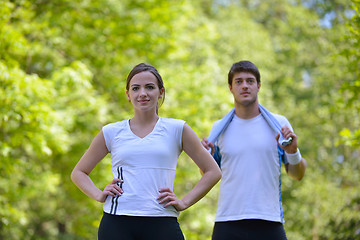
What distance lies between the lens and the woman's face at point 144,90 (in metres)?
2.57

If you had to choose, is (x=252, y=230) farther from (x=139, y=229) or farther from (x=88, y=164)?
(x=88, y=164)

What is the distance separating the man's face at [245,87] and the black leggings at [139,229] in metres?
1.18

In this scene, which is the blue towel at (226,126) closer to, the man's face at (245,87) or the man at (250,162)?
the man at (250,162)

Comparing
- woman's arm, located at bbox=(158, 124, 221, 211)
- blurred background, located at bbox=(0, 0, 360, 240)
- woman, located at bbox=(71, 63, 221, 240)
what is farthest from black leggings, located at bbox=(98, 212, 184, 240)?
blurred background, located at bbox=(0, 0, 360, 240)

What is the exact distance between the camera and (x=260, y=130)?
3213 millimetres

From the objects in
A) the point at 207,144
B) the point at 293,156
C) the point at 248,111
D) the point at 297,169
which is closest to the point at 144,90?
the point at 207,144

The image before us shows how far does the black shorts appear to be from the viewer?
3.01 meters

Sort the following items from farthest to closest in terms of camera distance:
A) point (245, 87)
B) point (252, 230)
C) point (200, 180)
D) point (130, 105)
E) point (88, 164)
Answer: point (130, 105), point (245, 87), point (252, 230), point (88, 164), point (200, 180)

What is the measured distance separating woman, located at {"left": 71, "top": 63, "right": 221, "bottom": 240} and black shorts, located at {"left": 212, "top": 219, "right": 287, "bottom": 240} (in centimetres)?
66

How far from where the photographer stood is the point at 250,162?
10.2 feet

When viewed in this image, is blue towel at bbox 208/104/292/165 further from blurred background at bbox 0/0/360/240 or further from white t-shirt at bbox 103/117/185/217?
blurred background at bbox 0/0/360/240

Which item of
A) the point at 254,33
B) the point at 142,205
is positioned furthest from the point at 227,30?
the point at 142,205

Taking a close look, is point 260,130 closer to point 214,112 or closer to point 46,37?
point 46,37

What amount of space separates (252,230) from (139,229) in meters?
0.97
